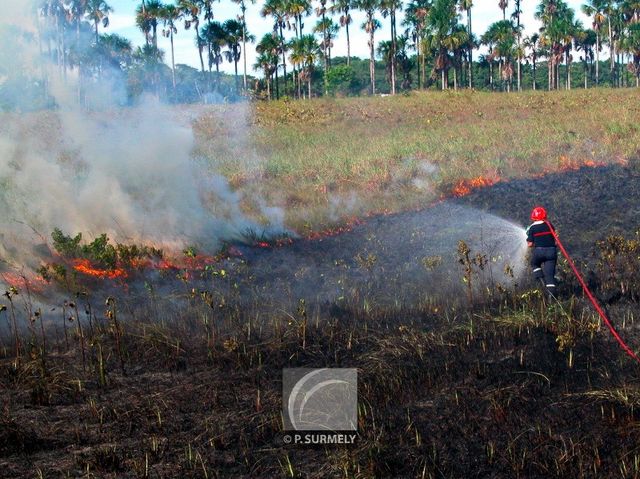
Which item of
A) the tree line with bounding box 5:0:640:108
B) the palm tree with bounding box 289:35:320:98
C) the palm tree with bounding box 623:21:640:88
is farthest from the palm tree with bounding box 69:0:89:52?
A: the palm tree with bounding box 623:21:640:88

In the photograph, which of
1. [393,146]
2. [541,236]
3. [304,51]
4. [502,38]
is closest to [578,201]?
[541,236]

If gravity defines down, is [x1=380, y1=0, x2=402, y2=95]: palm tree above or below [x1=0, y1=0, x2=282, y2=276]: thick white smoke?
above

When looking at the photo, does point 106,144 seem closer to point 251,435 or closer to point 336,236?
point 336,236

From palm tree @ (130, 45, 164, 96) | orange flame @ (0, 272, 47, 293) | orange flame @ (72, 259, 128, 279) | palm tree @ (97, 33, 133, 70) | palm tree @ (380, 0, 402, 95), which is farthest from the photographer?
palm tree @ (380, 0, 402, 95)

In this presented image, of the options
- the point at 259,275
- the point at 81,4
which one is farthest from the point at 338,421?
the point at 81,4

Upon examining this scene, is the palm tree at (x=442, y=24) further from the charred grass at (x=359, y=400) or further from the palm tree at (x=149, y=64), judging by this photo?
the charred grass at (x=359, y=400)

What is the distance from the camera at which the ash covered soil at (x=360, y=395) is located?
18.0 ft

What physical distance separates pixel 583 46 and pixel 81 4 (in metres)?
59.6

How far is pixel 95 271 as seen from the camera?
11.7 meters

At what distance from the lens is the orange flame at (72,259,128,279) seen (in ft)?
38.0

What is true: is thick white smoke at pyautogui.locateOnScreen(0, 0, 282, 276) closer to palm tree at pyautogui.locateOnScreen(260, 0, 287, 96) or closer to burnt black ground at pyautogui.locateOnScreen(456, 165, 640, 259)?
burnt black ground at pyautogui.locateOnScreen(456, 165, 640, 259)

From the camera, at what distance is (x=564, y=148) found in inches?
867

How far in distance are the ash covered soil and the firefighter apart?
400 millimetres

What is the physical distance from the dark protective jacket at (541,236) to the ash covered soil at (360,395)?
0.77 m
